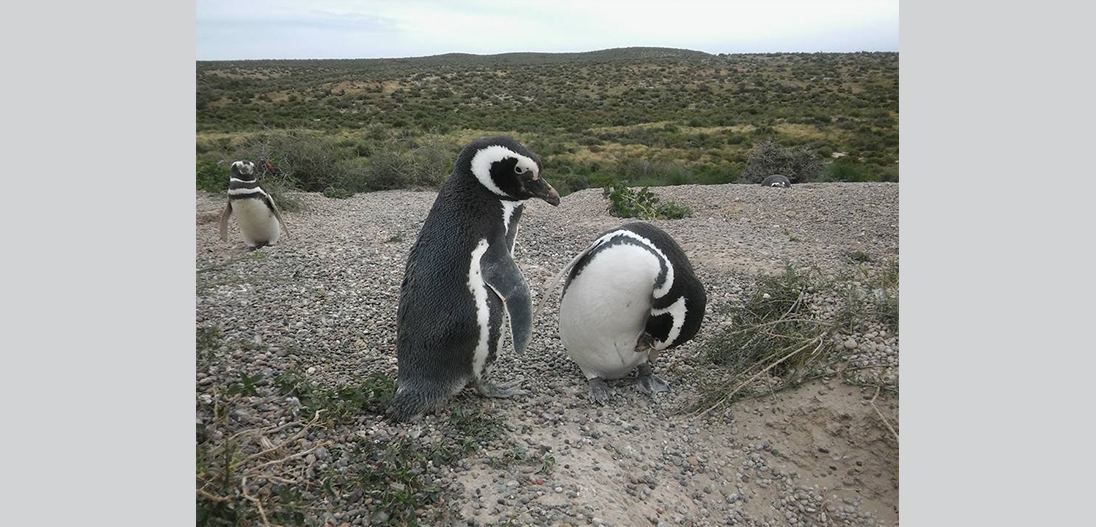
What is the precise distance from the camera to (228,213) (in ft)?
17.5

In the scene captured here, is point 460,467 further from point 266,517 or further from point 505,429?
point 266,517

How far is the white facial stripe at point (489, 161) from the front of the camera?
8.14 ft

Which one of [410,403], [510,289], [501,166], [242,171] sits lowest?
[410,403]

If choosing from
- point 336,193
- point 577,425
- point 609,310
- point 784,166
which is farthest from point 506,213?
point 784,166

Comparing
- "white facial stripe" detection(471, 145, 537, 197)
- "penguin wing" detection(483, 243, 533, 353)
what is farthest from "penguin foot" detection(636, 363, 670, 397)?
"white facial stripe" detection(471, 145, 537, 197)

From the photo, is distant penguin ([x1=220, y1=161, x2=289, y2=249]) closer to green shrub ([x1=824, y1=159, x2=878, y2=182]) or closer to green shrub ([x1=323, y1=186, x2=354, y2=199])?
green shrub ([x1=323, y1=186, x2=354, y2=199])

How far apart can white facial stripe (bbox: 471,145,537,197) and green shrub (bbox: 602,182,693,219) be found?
4.14m

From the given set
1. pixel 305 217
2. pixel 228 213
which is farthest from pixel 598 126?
pixel 228 213

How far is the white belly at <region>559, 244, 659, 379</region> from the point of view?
2.63 metres

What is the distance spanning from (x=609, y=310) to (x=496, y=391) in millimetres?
591

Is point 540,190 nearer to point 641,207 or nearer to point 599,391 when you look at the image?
point 599,391

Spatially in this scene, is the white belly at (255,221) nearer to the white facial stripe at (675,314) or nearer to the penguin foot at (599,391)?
the penguin foot at (599,391)

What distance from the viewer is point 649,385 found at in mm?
2977

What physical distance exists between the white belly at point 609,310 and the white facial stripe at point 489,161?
1.66 feet
